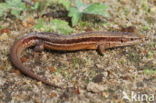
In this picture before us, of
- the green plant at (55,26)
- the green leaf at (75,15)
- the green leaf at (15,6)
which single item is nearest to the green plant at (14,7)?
the green leaf at (15,6)

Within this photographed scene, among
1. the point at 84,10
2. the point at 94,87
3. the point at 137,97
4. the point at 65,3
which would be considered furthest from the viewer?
the point at 65,3

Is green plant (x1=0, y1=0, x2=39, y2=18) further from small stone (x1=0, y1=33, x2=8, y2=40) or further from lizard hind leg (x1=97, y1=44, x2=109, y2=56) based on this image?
lizard hind leg (x1=97, y1=44, x2=109, y2=56)

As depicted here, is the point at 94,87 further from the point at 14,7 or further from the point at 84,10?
the point at 14,7

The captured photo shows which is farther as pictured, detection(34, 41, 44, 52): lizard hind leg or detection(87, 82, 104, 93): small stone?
detection(34, 41, 44, 52): lizard hind leg

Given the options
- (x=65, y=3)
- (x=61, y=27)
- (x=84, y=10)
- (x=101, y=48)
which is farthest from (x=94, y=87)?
(x=65, y=3)

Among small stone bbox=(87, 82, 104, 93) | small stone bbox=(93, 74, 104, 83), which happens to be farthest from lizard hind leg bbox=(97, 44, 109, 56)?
small stone bbox=(87, 82, 104, 93)

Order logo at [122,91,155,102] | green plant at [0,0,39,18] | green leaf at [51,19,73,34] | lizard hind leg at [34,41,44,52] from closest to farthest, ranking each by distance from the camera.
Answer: logo at [122,91,155,102], lizard hind leg at [34,41,44,52], green leaf at [51,19,73,34], green plant at [0,0,39,18]

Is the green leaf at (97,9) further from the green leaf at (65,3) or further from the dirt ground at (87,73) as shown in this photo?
the green leaf at (65,3)
